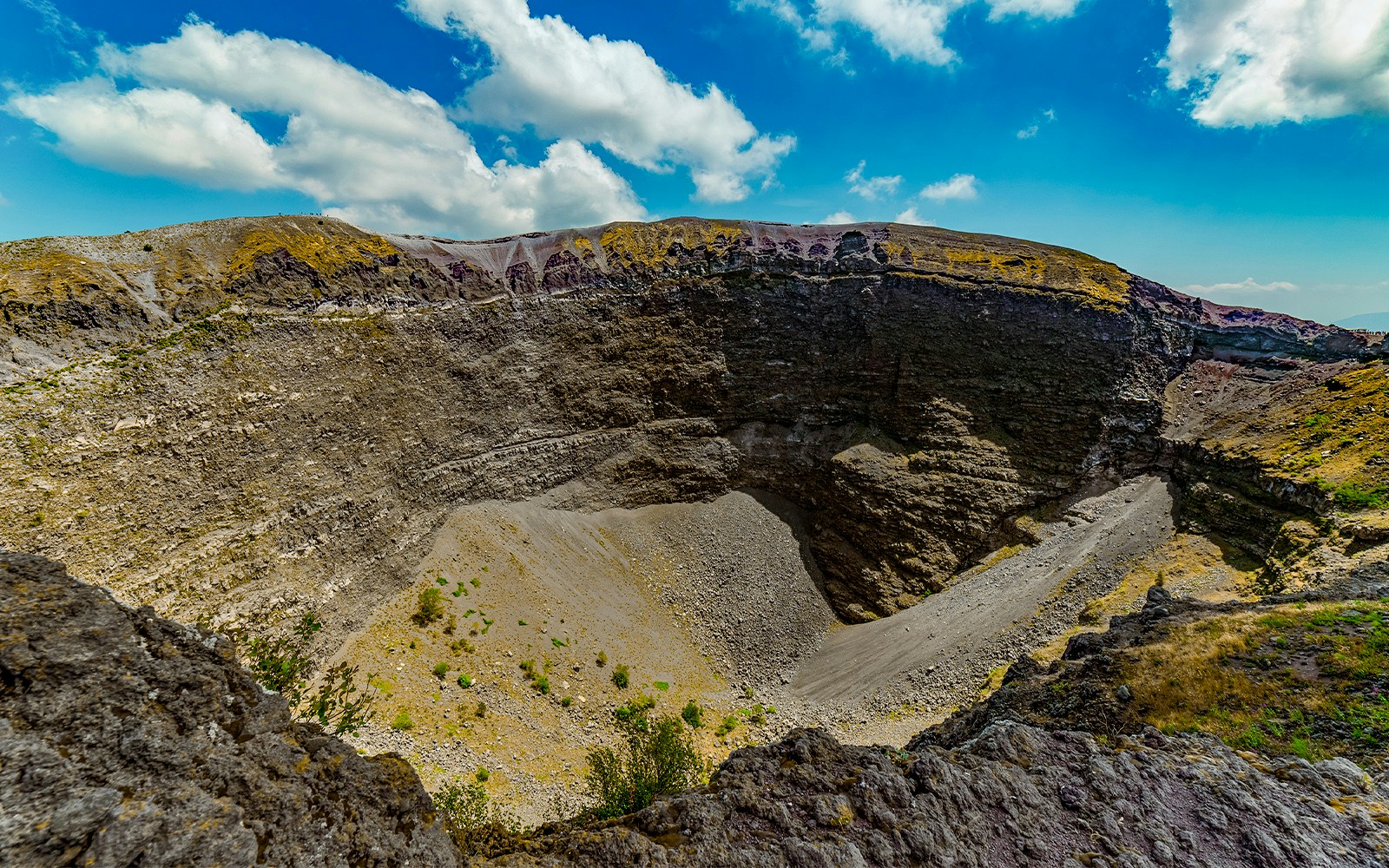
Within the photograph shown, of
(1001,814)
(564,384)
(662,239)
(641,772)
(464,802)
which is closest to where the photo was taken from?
(1001,814)

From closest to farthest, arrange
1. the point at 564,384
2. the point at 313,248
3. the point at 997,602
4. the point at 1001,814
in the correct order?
the point at 1001,814 < the point at 997,602 < the point at 313,248 < the point at 564,384

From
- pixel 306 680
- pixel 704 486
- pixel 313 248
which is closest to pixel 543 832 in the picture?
pixel 306 680

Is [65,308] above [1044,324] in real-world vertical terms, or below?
below

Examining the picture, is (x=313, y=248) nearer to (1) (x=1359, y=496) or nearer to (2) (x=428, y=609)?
(2) (x=428, y=609)

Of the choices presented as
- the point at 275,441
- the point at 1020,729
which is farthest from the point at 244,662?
the point at 1020,729

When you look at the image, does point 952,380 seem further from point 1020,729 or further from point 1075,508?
point 1020,729

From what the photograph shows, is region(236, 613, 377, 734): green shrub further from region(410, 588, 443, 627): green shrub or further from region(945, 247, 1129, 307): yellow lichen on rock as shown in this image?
region(945, 247, 1129, 307): yellow lichen on rock

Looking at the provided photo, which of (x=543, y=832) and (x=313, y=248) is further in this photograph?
(x=313, y=248)
